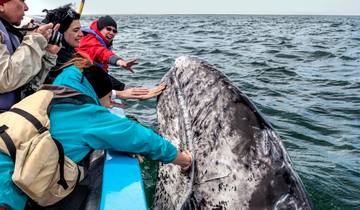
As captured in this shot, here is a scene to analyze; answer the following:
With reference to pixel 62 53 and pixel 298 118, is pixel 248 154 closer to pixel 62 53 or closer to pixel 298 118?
pixel 62 53

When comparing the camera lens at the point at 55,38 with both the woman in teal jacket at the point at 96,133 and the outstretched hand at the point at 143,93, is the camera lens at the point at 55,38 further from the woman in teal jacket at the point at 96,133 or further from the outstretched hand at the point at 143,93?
the outstretched hand at the point at 143,93

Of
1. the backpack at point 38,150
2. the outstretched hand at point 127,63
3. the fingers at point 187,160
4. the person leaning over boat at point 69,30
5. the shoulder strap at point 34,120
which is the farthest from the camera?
the outstretched hand at point 127,63

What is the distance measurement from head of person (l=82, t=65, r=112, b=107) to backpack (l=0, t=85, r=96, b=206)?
63cm

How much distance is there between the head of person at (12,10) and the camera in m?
3.98

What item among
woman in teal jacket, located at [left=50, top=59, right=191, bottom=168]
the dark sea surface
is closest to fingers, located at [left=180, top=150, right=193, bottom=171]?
woman in teal jacket, located at [left=50, top=59, right=191, bottom=168]

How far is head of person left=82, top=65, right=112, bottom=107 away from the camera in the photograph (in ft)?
13.2

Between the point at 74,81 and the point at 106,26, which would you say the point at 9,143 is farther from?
the point at 106,26

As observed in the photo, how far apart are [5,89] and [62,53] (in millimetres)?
1393

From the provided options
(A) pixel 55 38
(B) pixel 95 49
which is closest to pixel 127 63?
(B) pixel 95 49

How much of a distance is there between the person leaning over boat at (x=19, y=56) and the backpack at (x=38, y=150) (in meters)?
0.43

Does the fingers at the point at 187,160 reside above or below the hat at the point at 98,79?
below

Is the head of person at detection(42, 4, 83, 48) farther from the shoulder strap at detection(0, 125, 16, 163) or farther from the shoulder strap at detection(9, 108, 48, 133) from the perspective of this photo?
the shoulder strap at detection(0, 125, 16, 163)

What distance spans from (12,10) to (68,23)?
3.98ft

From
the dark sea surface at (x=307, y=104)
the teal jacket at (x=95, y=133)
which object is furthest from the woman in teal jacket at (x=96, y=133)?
the dark sea surface at (x=307, y=104)
